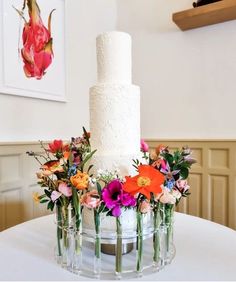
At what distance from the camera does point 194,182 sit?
6.09ft

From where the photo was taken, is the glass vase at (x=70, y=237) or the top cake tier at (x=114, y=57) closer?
the glass vase at (x=70, y=237)

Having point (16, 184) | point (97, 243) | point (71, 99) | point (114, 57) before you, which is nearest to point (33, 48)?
point (71, 99)

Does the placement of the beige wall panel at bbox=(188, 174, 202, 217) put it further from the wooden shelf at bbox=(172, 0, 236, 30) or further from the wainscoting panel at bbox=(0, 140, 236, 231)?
the wooden shelf at bbox=(172, 0, 236, 30)

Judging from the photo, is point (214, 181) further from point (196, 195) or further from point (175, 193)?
point (175, 193)

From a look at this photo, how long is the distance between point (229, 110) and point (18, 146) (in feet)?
4.44

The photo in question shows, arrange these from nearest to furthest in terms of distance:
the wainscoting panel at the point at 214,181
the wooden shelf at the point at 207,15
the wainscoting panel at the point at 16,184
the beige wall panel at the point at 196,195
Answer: the wainscoting panel at the point at 16,184 < the wooden shelf at the point at 207,15 < the wainscoting panel at the point at 214,181 < the beige wall panel at the point at 196,195

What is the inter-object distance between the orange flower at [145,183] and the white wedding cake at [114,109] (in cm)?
17

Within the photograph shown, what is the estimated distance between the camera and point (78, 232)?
709mm

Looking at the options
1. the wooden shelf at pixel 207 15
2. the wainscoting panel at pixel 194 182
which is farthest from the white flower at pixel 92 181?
the wooden shelf at pixel 207 15

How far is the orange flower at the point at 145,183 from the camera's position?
61cm

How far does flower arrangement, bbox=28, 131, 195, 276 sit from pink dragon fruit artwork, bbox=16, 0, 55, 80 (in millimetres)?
893

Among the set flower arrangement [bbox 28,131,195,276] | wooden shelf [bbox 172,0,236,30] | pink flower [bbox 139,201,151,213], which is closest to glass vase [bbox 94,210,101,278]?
flower arrangement [bbox 28,131,195,276]

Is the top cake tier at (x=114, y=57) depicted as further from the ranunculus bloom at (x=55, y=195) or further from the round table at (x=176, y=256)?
the round table at (x=176, y=256)

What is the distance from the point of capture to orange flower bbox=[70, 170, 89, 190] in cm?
66
